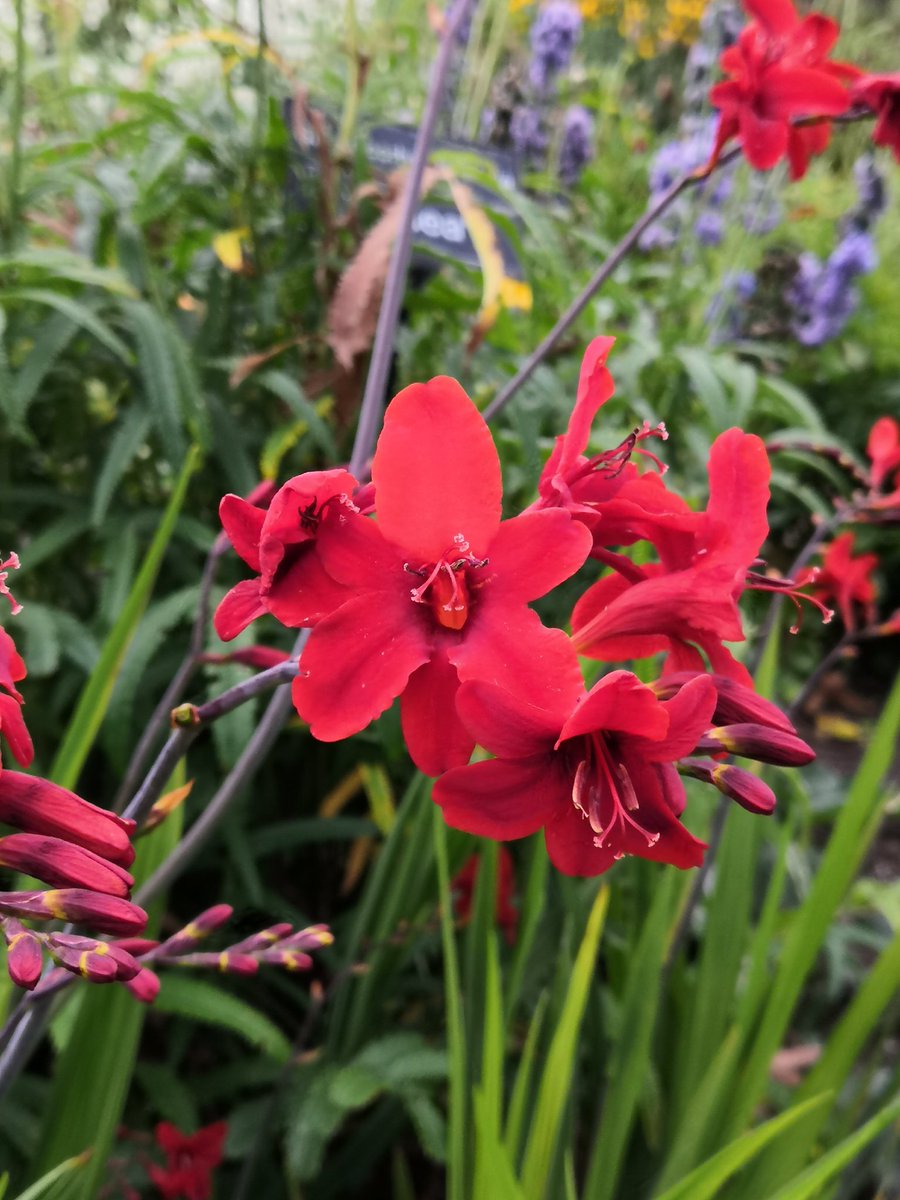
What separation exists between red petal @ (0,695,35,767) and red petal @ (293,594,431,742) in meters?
0.11

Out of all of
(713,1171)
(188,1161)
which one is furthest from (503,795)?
(188,1161)

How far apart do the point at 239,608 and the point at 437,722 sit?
0.10 meters

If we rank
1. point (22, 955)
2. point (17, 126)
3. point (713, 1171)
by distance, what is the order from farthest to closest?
point (17, 126)
point (713, 1171)
point (22, 955)

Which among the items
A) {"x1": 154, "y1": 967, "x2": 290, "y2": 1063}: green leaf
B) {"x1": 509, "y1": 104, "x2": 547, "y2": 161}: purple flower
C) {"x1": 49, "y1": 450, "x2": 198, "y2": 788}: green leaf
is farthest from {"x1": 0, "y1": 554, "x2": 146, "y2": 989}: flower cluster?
{"x1": 509, "y1": 104, "x2": 547, "y2": 161}: purple flower

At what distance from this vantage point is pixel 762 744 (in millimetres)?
437

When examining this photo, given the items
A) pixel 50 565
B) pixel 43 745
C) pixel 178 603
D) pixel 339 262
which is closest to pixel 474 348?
pixel 339 262

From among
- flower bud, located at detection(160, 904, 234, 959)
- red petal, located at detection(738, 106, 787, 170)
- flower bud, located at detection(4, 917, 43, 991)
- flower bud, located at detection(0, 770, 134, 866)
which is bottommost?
flower bud, located at detection(160, 904, 234, 959)

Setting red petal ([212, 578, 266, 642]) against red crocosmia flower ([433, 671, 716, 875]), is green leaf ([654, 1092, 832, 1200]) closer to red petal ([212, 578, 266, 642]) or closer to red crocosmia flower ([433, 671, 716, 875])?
red crocosmia flower ([433, 671, 716, 875])

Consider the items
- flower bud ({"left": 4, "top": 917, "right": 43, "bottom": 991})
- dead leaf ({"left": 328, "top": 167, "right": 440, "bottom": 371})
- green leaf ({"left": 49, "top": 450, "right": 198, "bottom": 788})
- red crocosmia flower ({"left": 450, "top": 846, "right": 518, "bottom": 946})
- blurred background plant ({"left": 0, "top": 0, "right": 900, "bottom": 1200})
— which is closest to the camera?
flower bud ({"left": 4, "top": 917, "right": 43, "bottom": 991})

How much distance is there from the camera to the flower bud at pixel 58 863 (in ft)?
1.23

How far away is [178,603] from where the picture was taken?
1.04 metres

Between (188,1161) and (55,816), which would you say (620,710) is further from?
(188,1161)

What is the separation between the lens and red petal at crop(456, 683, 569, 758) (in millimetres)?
387

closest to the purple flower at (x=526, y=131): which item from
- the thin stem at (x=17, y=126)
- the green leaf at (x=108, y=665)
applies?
the thin stem at (x=17, y=126)
